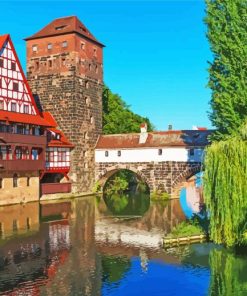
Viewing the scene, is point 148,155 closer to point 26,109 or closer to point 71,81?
point 71,81

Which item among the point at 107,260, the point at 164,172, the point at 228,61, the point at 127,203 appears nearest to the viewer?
the point at 107,260

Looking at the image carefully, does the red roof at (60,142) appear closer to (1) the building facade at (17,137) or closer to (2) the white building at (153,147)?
(1) the building facade at (17,137)

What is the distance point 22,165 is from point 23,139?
7.82 feet

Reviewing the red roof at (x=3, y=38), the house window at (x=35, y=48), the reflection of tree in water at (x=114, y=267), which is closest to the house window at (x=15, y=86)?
the red roof at (x=3, y=38)

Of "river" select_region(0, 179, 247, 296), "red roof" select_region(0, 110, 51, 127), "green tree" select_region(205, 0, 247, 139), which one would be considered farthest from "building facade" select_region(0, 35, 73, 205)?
"green tree" select_region(205, 0, 247, 139)

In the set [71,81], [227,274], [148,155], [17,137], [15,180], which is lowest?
[227,274]

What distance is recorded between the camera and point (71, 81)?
161ft

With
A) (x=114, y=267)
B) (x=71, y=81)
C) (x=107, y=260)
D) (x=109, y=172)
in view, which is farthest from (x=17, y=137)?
(x=114, y=267)

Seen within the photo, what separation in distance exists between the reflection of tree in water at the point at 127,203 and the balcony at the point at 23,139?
9032 millimetres

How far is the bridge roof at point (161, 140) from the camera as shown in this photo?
46.7 meters

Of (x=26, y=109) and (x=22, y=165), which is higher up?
(x=26, y=109)

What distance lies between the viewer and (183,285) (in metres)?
17.6

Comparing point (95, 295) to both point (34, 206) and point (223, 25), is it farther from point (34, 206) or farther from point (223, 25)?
point (34, 206)

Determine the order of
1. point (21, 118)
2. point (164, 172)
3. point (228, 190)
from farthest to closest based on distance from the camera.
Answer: point (164, 172)
point (21, 118)
point (228, 190)
